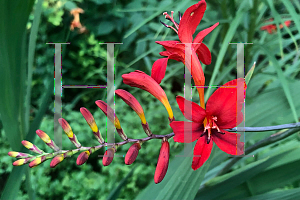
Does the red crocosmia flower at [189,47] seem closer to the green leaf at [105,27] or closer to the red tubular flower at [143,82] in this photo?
the red tubular flower at [143,82]

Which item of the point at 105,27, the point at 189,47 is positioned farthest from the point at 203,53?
the point at 105,27

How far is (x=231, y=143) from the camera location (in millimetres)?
230

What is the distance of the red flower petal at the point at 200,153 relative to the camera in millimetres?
225

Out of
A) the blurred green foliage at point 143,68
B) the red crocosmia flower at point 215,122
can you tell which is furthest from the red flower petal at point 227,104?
the blurred green foliage at point 143,68

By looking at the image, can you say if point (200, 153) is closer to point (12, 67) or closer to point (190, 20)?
point (190, 20)

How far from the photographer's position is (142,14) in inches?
45.2

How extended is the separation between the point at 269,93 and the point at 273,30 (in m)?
0.72

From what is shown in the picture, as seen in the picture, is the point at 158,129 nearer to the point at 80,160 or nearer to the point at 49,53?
the point at 49,53

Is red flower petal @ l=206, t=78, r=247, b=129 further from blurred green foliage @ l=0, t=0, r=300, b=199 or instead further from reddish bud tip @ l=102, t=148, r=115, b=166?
blurred green foliage @ l=0, t=0, r=300, b=199

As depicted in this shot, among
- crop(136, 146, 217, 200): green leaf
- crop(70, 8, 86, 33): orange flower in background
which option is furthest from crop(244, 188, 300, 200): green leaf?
crop(70, 8, 86, 33): orange flower in background

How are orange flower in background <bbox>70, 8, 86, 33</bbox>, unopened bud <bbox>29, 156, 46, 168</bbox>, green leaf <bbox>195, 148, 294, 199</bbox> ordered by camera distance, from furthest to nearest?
orange flower in background <bbox>70, 8, 86, 33</bbox> < green leaf <bbox>195, 148, 294, 199</bbox> < unopened bud <bbox>29, 156, 46, 168</bbox>

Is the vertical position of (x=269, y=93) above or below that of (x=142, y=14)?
below

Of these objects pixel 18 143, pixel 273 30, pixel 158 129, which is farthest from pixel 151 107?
pixel 18 143

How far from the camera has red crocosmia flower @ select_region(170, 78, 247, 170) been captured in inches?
8.5
